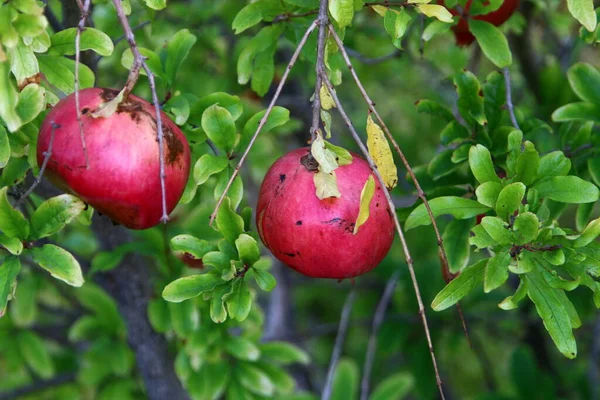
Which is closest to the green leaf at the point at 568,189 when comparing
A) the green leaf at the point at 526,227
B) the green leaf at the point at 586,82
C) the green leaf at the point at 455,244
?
the green leaf at the point at 526,227

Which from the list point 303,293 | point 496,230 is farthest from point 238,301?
point 303,293

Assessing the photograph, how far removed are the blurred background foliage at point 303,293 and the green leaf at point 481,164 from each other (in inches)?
12.7

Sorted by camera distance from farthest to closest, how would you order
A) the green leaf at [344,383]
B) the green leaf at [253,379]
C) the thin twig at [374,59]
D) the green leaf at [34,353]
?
the green leaf at [344,383]
the green leaf at [34,353]
the green leaf at [253,379]
the thin twig at [374,59]

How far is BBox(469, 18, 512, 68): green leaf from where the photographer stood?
4.84 ft

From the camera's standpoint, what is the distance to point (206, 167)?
4.21ft

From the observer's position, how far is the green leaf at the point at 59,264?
1216 mm

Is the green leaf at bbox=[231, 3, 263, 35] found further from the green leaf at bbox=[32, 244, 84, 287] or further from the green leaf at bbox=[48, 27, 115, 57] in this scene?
the green leaf at bbox=[32, 244, 84, 287]

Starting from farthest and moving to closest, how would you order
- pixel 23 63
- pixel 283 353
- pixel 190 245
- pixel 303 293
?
pixel 303 293
pixel 283 353
pixel 190 245
pixel 23 63

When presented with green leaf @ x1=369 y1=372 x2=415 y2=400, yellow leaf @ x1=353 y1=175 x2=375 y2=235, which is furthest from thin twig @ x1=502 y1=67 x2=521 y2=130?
green leaf @ x1=369 y1=372 x2=415 y2=400

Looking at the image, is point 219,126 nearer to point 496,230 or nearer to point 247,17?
point 247,17

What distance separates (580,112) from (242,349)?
103 cm

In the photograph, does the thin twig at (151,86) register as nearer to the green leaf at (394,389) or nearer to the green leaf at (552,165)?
the green leaf at (552,165)

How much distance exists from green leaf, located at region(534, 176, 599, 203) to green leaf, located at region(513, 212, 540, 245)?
0.12m

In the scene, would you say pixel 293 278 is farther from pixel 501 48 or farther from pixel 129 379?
pixel 501 48
